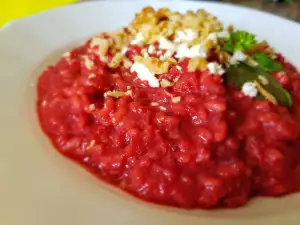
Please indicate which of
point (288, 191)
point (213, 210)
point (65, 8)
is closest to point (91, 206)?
point (213, 210)

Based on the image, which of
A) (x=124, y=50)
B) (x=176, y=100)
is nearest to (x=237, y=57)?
(x=176, y=100)

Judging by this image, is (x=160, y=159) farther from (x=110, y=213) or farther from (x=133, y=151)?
(x=110, y=213)

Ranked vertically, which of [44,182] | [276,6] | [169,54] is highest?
[169,54]

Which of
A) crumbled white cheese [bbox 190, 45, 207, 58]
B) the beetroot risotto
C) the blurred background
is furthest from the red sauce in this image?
the blurred background

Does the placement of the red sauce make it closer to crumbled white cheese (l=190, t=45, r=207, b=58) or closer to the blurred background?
crumbled white cheese (l=190, t=45, r=207, b=58)

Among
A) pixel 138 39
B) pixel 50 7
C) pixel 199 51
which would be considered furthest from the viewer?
pixel 50 7

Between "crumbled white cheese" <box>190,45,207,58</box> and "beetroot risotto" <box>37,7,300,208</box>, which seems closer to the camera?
"beetroot risotto" <box>37,7,300,208</box>

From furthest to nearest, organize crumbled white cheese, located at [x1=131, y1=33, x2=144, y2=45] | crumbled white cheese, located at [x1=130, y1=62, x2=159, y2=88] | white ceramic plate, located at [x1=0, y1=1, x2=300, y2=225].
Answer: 1. crumbled white cheese, located at [x1=131, y1=33, x2=144, y2=45]
2. crumbled white cheese, located at [x1=130, y1=62, x2=159, y2=88]
3. white ceramic plate, located at [x1=0, y1=1, x2=300, y2=225]

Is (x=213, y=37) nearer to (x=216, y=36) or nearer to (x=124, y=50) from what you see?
(x=216, y=36)
